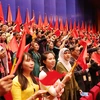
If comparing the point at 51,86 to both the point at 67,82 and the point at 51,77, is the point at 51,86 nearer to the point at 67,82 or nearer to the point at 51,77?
the point at 51,77

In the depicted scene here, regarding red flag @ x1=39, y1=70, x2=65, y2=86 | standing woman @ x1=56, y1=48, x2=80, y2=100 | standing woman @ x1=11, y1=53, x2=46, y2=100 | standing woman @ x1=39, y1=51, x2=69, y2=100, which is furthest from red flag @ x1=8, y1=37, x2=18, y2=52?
red flag @ x1=39, y1=70, x2=65, y2=86

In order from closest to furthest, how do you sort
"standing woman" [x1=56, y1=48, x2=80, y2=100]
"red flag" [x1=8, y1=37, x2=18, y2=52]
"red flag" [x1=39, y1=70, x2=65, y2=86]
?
"red flag" [x1=39, y1=70, x2=65, y2=86] < "standing woman" [x1=56, y1=48, x2=80, y2=100] < "red flag" [x1=8, y1=37, x2=18, y2=52]

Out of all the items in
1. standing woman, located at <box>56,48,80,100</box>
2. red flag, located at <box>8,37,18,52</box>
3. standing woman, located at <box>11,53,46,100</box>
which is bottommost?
standing woman, located at <box>56,48,80,100</box>

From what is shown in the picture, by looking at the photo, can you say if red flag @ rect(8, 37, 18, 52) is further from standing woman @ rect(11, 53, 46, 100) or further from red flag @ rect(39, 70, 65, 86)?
red flag @ rect(39, 70, 65, 86)

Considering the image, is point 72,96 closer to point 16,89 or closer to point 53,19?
point 16,89

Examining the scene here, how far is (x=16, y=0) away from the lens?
8016mm

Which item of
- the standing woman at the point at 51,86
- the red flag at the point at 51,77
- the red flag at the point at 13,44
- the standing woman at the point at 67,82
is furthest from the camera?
the red flag at the point at 13,44

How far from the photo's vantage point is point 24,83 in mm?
1902

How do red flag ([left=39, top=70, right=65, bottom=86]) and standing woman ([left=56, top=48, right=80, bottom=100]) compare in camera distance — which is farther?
standing woman ([left=56, top=48, right=80, bottom=100])

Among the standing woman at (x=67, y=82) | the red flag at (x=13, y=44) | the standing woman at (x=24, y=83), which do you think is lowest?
the standing woman at (x=67, y=82)

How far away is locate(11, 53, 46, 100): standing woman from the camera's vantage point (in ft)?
6.04

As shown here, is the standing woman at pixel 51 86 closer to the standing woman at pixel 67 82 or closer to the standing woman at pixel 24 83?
the standing woman at pixel 24 83

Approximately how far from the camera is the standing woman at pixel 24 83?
1842mm

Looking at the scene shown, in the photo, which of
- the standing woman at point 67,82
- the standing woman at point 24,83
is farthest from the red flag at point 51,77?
the standing woman at point 67,82
